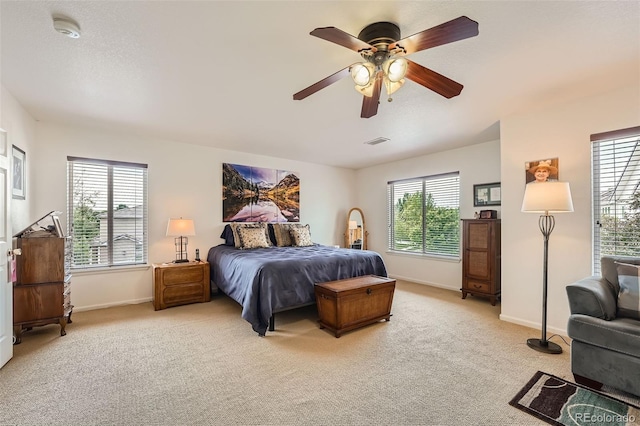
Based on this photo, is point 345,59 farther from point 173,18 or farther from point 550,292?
point 550,292

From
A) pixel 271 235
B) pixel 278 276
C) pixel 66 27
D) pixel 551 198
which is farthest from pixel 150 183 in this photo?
pixel 551 198

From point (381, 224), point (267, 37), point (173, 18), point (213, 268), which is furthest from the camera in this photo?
point (381, 224)

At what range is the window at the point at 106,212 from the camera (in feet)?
12.9

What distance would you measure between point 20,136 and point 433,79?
13.7ft

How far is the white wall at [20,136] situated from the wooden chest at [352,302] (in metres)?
3.05

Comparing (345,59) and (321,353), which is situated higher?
(345,59)

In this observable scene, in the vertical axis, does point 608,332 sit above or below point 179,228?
below

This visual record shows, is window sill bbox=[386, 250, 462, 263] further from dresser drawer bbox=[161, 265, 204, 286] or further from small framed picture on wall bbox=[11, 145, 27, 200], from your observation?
small framed picture on wall bbox=[11, 145, 27, 200]

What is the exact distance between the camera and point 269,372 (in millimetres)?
2322

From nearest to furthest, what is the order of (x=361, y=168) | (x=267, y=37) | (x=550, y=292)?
(x=267, y=37)
(x=550, y=292)
(x=361, y=168)

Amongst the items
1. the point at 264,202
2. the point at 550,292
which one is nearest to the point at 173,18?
the point at 264,202

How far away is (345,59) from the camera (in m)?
2.24

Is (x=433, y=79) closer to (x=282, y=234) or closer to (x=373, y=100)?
(x=373, y=100)

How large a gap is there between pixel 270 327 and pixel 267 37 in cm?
276
